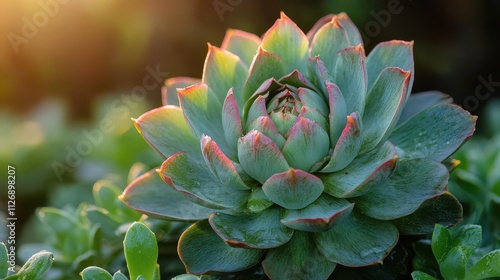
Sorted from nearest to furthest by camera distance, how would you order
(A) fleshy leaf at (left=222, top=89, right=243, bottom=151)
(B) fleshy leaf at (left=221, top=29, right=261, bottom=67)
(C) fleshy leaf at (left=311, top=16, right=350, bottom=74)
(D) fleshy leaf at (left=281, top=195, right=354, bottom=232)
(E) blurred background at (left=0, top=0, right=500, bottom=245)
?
1. (D) fleshy leaf at (left=281, top=195, right=354, bottom=232)
2. (A) fleshy leaf at (left=222, top=89, right=243, bottom=151)
3. (C) fleshy leaf at (left=311, top=16, right=350, bottom=74)
4. (B) fleshy leaf at (left=221, top=29, right=261, bottom=67)
5. (E) blurred background at (left=0, top=0, right=500, bottom=245)

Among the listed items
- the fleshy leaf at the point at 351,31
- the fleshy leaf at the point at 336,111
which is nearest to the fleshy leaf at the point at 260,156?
the fleshy leaf at the point at 336,111

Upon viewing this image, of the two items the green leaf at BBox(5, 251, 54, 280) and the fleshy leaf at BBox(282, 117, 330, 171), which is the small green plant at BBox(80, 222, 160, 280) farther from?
the fleshy leaf at BBox(282, 117, 330, 171)

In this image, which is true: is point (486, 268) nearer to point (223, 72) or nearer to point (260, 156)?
point (260, 156)

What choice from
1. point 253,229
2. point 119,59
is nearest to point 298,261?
point 253,229

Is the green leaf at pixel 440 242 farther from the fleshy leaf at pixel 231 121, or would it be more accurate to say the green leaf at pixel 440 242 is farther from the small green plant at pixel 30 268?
the small green plant at pixel 30 268

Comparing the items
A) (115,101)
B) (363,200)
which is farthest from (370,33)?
(363,200)

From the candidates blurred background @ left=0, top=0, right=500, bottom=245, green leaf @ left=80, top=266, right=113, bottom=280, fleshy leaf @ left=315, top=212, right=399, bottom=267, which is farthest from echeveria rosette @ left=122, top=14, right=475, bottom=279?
blurred background @ left=0, top=0, right=500, bottom=245
